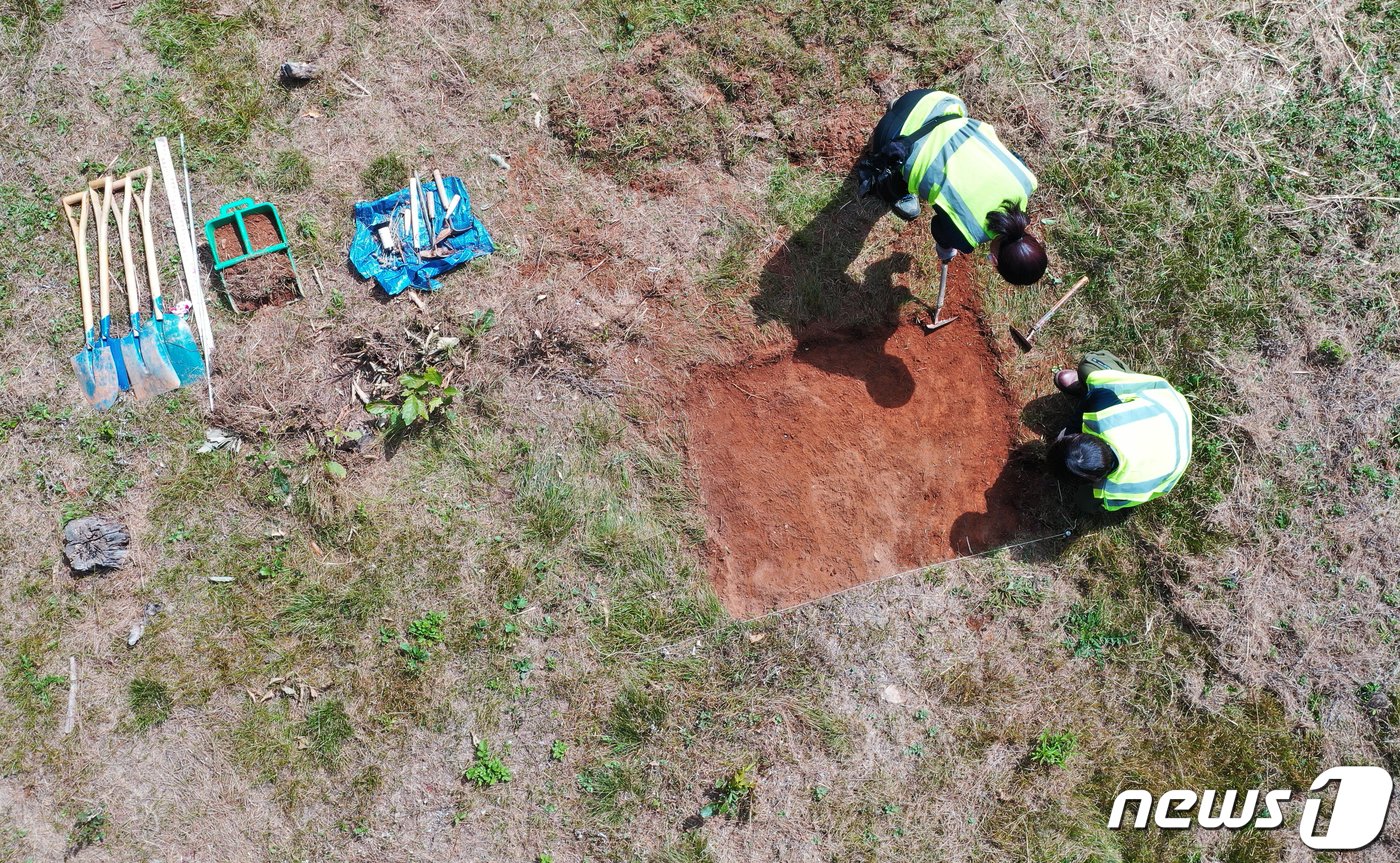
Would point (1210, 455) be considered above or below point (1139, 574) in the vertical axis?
above

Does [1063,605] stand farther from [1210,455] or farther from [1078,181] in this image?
[1078,181]

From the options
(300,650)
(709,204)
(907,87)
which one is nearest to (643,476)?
(709,204)

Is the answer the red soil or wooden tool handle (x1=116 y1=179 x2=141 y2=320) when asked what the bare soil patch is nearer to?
wooden tool handle (x1=116 y1=179 x2=141 y2=320)

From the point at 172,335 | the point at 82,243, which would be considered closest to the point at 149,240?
the point at 82,243

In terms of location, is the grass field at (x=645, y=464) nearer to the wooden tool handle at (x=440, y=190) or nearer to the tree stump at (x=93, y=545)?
the tree stump at (x=93, y=545)

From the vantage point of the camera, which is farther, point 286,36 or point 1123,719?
point 286,36

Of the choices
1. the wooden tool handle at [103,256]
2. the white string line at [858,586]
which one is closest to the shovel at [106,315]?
the wooden tool handle at [103,256]
